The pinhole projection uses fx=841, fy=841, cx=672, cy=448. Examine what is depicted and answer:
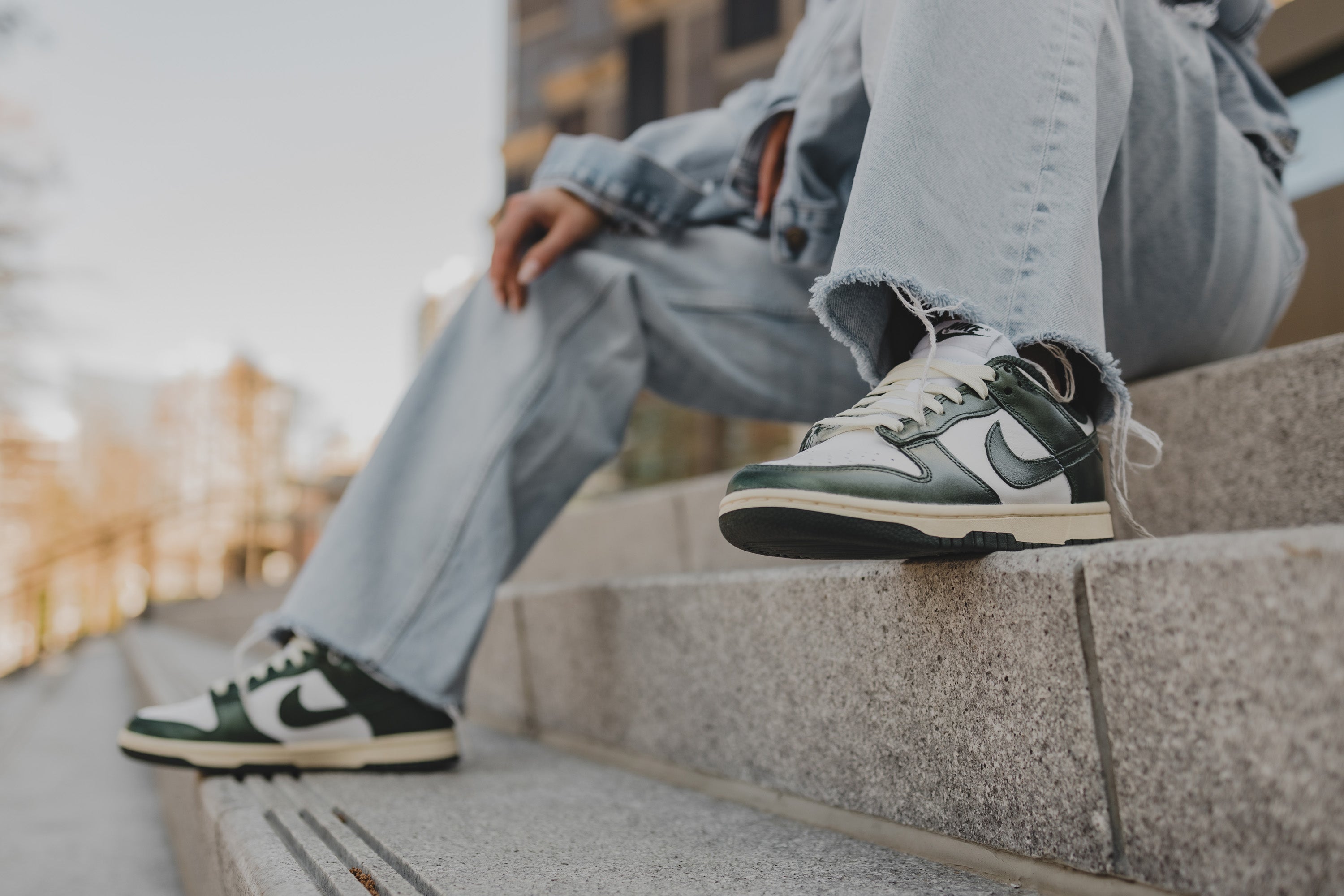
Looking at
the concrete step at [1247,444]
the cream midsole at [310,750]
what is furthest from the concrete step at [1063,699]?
the concrete step at [1247,444]

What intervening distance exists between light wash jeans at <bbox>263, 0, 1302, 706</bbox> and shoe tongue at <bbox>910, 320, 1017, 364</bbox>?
0.02 meters

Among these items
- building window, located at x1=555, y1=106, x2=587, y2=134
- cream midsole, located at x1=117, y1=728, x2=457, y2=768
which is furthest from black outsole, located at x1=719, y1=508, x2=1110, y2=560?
building window, located at x1=555, y1=106, x2=587, y2=134

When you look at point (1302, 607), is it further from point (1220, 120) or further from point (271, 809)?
point (271, 809)

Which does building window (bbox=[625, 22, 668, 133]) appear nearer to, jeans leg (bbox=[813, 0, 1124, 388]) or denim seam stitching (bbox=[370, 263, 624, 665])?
denim seam stitching (bbox=[370, 263, 624, 665])

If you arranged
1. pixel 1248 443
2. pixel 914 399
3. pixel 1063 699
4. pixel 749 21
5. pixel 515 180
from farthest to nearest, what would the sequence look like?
pixel 515 180
pixel 749 21
pixel 1248 443
pixel 914 399
pixel 1063 699

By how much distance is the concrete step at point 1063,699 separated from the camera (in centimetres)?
47

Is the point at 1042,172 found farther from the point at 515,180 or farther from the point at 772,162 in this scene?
the point at 515,180

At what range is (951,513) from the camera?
2.16ft

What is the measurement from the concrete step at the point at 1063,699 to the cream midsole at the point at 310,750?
0.34 meters

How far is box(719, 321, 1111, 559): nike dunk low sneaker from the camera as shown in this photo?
64cm

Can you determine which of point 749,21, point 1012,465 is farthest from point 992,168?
point 749,21

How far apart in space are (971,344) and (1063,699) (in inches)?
11.9

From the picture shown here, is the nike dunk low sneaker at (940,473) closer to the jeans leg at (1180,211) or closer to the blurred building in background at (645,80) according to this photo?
the jeans leg at (1180,211)

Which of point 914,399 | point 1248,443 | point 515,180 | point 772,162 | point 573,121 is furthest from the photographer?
point 515,180
